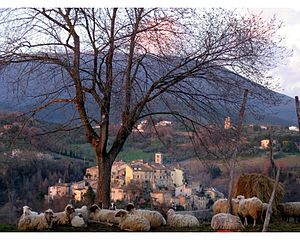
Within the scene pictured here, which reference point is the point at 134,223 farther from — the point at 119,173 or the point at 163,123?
the point at 163,123

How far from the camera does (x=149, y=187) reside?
37.9 feet

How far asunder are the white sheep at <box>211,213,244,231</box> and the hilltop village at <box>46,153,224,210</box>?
1954mm

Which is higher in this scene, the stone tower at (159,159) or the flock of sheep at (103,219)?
the stone tower at (159,159)

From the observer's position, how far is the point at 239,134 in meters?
10.4

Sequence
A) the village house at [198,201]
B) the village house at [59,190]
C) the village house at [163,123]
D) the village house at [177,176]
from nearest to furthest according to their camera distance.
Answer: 1. the village house at [59,190]
2. the village house at [198,201]
3. the village house at [177,176]
4. the village house at [163,123]

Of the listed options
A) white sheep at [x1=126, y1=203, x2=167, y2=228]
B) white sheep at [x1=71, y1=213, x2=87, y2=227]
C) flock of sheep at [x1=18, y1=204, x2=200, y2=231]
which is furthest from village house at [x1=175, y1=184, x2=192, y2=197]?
white sheep at [x1=71, y1=213, x2=87, y2=227]

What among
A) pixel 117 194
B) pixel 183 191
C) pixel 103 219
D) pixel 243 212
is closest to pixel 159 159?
pixel 183 191

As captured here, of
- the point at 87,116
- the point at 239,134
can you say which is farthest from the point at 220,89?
the point at 87,116

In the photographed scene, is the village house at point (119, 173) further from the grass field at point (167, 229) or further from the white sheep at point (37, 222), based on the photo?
the white sheep at point (37, 222)

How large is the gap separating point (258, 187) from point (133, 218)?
120 inches

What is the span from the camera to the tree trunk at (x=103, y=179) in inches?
439

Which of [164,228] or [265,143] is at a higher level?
[265,143]

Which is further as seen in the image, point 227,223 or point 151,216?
point 151,216

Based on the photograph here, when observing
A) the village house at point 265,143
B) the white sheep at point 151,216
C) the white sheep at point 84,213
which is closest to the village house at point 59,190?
the white sheep at point 84,213
